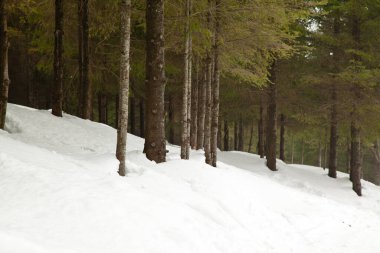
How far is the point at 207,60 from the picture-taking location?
35.0 ft

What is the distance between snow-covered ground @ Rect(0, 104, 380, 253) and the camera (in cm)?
414

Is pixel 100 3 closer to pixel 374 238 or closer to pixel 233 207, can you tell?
pixel 233 207

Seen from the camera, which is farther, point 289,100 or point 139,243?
point 289,100

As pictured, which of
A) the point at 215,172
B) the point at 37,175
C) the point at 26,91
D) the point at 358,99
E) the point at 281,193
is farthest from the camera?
the point at 26,91

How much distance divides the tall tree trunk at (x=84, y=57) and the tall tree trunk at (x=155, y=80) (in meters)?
6.26

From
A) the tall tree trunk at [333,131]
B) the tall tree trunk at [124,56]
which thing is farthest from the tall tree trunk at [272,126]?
the tall tree trunk at [124,56]

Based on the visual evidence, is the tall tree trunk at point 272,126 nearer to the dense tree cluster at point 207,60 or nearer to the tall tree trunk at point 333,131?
the dense tree cluster at point 207,60

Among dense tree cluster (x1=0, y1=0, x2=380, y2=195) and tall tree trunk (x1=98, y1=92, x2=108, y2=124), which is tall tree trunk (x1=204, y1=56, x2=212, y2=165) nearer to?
dense tree cluster (x1=0, y1=0, x2=380, y2=195)

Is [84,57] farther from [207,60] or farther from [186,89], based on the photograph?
[186,89]

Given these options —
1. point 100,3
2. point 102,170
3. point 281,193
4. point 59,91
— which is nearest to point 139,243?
point 102,170

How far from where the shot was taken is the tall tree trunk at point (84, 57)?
14016 millimetres

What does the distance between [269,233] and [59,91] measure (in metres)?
9.27

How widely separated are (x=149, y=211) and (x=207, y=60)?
20.5ft

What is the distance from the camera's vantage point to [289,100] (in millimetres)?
18531
